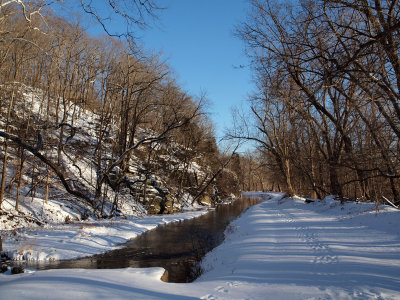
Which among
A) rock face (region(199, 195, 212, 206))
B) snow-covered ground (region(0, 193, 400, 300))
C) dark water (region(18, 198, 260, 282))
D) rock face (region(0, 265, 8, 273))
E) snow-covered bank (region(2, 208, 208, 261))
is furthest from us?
rock face (region(199, 195, 212, 206))

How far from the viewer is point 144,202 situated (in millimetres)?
22734

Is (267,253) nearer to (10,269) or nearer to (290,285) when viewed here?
(290,285)

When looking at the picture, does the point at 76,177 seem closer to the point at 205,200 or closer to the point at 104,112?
the point at 104,112

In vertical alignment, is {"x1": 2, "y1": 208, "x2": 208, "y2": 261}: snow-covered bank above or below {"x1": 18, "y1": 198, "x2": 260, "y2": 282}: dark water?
above

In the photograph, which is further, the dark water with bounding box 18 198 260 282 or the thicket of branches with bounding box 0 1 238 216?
the thicket of branches with bounding box 0 1 238 216

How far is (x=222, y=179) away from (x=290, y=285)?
3873 centimetres

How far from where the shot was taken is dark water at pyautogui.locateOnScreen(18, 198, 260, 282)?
8.35m

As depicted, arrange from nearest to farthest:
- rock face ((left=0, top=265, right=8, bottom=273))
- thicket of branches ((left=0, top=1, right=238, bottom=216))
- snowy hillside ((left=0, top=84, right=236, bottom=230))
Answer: rock face ((left=0, top=265, right=8, bottom=273)) → snowy hillside ((left=0, top=84, right=236, bottom=230)) → thicket of branches ((left=0, top=1, right=238, bottom=216))

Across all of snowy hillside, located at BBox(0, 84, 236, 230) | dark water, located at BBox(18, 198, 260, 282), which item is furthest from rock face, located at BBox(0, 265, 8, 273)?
snowy hillside, located at BBox(0, 84, 236, 230)

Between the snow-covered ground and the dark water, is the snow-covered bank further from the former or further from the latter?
the snow-covered ground

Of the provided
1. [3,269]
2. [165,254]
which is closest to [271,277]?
[165,254]

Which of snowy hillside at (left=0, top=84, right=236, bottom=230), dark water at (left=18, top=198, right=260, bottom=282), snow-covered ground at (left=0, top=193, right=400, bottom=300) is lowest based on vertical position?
dark water at (left=18, top=198, right=260, bottom=282)

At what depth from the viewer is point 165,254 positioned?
1031 cm

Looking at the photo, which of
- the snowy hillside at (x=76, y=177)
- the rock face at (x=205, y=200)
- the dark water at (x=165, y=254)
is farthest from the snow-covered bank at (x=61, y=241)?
the rock face at (x=205, y=200)
